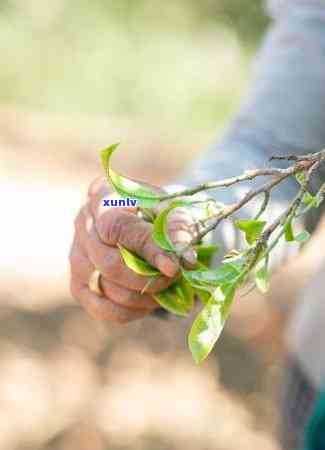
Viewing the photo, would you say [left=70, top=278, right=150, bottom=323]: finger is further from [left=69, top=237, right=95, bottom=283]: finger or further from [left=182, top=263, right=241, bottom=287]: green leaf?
[left=182, top=263, right=241, bottom=287]: green leaf

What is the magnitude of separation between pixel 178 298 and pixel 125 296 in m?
0.10

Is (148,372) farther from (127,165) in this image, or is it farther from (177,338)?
(127,165)

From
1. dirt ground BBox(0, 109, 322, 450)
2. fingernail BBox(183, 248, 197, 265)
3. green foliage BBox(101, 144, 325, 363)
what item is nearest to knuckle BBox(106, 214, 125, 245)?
fingernail BBox(183, 248, 197, 265)

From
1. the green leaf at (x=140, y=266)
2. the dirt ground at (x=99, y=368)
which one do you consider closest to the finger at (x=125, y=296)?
the green leaf at (x=140, y=266)

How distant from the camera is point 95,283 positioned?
38.6 inches


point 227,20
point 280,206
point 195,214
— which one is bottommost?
point 227,20

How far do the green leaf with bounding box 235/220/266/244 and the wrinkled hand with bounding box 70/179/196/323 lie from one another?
0.45ft

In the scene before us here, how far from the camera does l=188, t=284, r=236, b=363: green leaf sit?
0.64 meters

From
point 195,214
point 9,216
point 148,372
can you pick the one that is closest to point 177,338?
point 148,372

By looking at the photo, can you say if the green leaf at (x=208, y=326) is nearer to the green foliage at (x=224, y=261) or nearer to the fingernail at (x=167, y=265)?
the green foliage at (x=224, y=261)

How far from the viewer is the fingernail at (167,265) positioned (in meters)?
0.80

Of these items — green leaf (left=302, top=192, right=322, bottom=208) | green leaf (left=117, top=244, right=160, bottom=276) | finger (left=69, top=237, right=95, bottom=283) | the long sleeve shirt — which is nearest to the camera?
green leaf (left=302, top=192, right=322, bottom=208)

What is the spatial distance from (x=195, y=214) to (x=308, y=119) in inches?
19.5

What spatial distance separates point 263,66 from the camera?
1431 millimetres
